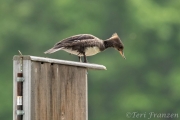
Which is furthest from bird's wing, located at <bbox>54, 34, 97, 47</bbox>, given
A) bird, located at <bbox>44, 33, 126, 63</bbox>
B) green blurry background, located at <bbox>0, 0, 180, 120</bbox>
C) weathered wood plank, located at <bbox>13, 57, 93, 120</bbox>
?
green blurry background, located at <bbox>0, 0, 180, 120</bbox>

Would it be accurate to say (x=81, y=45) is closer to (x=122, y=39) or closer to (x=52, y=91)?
(x=52, y=91)

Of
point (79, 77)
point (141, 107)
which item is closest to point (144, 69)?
point (141, 107)

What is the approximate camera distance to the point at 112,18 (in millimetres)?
34469

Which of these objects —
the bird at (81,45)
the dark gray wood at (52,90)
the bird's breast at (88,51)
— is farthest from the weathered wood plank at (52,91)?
the bird's breast at (88,51)

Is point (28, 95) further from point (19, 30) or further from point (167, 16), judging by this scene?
point (167, 16)

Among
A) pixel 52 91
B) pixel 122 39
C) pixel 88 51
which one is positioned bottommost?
pixel 52 91

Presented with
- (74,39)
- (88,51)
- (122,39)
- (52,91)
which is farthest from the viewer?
(122,39)

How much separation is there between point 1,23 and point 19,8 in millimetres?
2181

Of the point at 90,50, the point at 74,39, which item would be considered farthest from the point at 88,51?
the point at 74,39

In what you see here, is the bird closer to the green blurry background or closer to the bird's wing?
the bird's wing

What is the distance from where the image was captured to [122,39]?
3206cm

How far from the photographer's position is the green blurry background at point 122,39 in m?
30.4

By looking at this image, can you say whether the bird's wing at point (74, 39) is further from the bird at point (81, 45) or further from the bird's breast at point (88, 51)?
the bird's breast at point (88, 51)

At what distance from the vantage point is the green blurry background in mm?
30422
